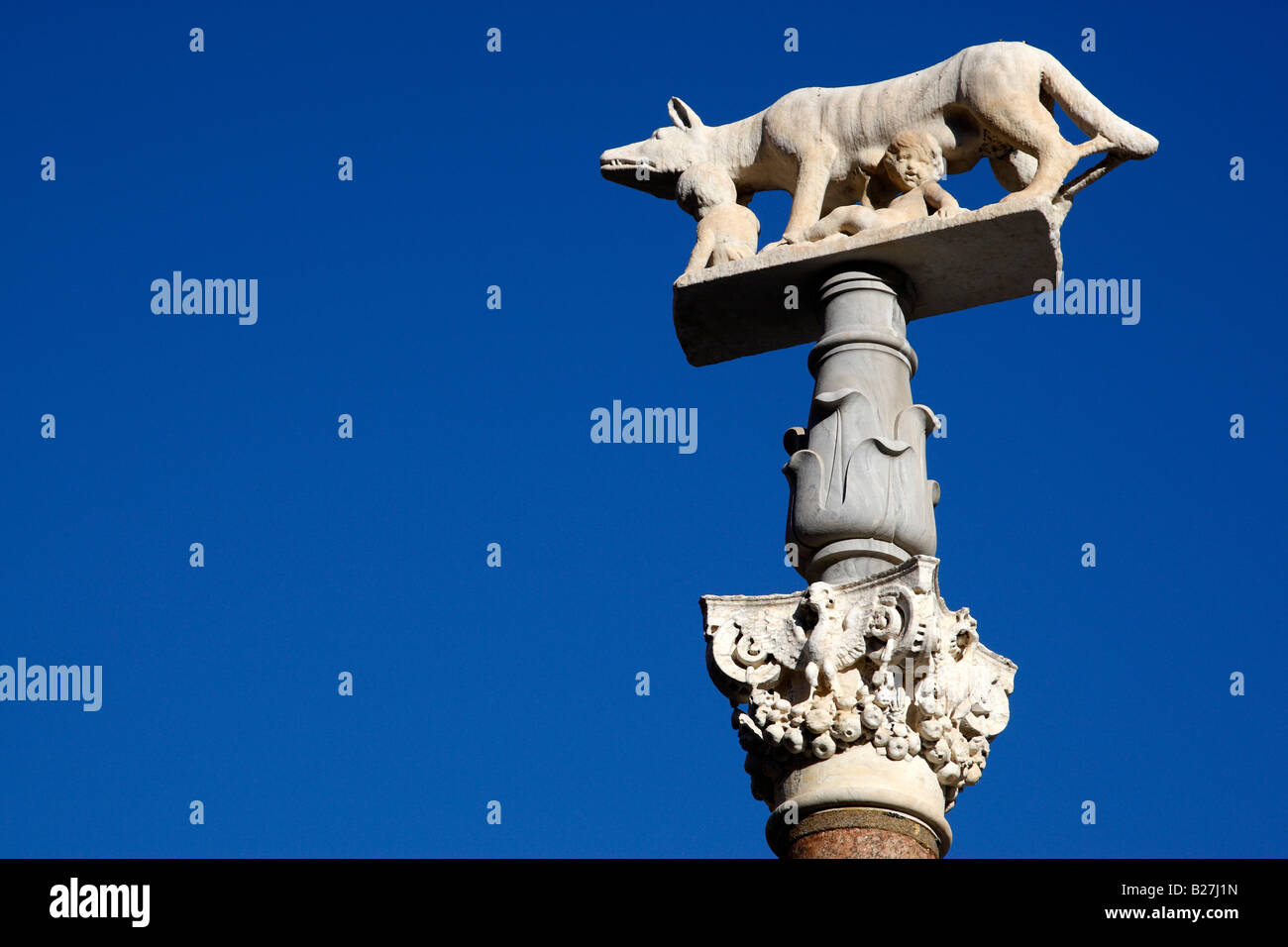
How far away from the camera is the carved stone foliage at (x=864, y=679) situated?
11695mm

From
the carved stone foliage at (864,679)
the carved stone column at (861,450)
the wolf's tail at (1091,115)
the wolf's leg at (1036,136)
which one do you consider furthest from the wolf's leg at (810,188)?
the carved stone foliage at (864,679)

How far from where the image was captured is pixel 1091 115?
14117mm

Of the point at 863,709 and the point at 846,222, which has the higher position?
the point at 846,222

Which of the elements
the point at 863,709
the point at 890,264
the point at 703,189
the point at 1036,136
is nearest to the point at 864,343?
the point at 890,264

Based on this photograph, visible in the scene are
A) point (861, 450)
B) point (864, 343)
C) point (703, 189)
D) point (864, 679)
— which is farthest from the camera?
point (703, 189)

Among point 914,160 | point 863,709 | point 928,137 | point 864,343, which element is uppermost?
point 928,137

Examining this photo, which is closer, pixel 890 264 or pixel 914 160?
pixel 890 264

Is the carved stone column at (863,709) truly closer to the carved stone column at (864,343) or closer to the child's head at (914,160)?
the carved stone column at (864,343)

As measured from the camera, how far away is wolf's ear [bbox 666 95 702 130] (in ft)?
50.8

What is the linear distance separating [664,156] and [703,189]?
55 centimetres

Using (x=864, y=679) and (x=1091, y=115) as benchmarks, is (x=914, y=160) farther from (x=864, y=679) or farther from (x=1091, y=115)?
(x=864, y=679)

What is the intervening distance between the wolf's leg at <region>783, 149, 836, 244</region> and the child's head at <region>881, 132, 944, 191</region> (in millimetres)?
477

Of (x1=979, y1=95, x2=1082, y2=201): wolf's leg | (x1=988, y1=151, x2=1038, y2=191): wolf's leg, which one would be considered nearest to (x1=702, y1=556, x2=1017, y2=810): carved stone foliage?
(x1=979, y1=95, x2=1082, y2=201): wolf's leg
